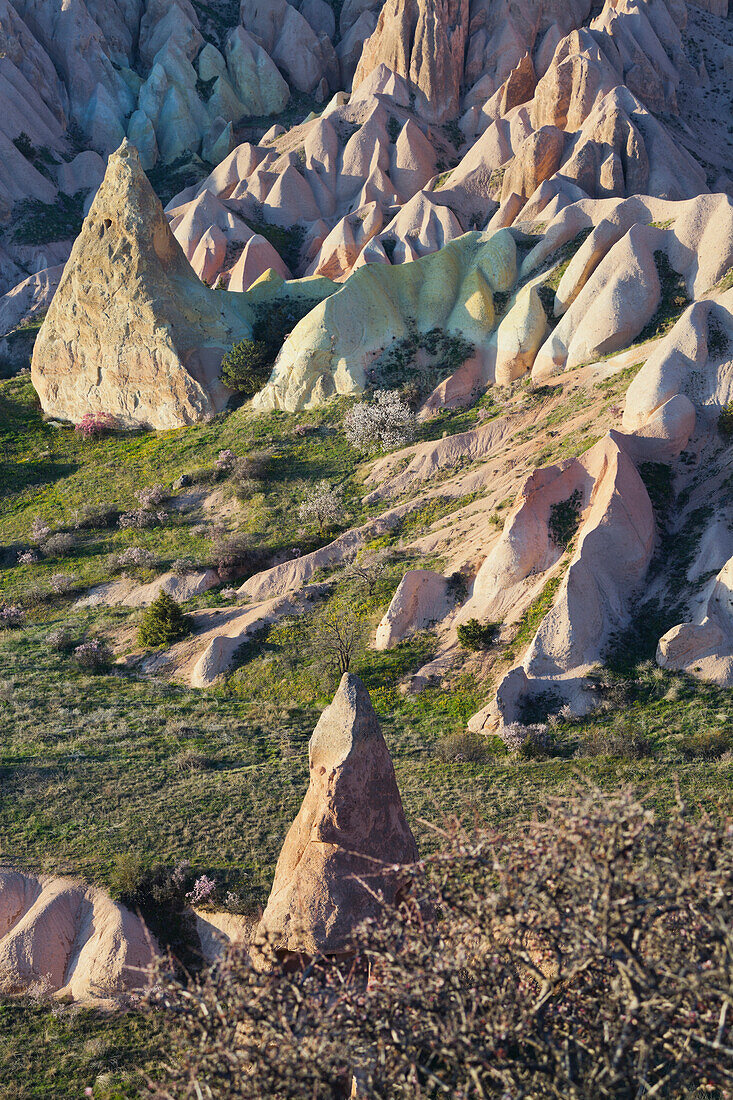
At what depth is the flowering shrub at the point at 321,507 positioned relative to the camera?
28594mm

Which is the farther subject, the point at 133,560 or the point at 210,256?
the point at 210,256

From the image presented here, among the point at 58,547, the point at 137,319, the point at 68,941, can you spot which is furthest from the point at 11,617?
the point at 68,941

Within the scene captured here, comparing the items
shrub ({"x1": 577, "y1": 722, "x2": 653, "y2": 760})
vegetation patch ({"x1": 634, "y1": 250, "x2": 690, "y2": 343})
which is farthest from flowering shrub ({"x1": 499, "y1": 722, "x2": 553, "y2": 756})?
vegetation patch ({"x1": 634, "y1": 250, "x2": 690, "y2": 343})

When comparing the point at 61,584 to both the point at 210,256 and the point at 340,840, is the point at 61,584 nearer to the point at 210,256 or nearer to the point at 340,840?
the point at 340,840

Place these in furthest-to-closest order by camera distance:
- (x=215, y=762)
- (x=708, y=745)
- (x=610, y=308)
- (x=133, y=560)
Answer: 1. (x=610, y=308)
2. (x=133, y=560)
3. (x=215, y=762)
4. (x=708, y=745)

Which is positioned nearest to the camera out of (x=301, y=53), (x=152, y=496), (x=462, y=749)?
(x=462, y=749)

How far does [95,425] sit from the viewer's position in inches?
1510

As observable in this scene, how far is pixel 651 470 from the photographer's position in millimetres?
22219

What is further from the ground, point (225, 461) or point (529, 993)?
point (225, 461)

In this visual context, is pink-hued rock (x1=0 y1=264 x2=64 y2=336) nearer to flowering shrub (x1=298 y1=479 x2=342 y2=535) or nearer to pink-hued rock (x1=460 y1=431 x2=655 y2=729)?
flowering shrub (x1=298 y1=479 x2=342 y2=535)

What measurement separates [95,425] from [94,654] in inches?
687

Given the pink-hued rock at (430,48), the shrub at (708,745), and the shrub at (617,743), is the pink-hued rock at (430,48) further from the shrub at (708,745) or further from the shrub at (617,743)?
the shrub at (708,745)

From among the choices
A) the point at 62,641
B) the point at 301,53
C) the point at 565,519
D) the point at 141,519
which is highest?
the point at 301,53

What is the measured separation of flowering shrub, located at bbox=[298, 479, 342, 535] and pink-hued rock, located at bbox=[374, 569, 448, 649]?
661 cm
